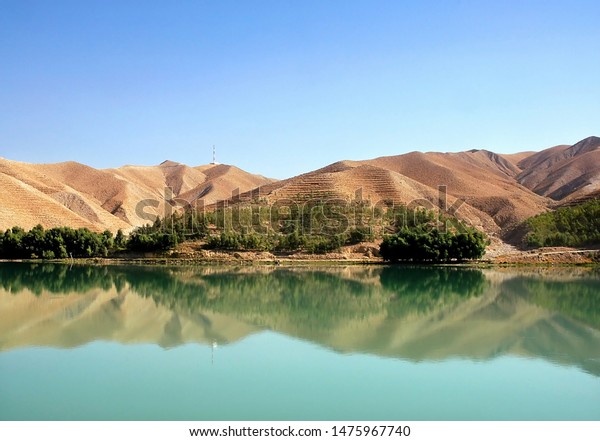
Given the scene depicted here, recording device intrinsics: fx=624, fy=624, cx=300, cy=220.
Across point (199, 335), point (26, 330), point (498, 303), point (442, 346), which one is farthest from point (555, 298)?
point (26, 330)

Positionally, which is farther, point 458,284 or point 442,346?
point 458,284

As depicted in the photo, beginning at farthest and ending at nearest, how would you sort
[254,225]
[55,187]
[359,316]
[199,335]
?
[55,187] < [254,225] < [359,316] < [199,335]

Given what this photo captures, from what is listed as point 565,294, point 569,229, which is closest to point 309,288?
point 565,294

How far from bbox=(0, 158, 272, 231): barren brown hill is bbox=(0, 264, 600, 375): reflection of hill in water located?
35.9 metres

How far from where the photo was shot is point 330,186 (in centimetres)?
7919

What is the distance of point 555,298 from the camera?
99.4 feet

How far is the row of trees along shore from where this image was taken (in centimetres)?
5106

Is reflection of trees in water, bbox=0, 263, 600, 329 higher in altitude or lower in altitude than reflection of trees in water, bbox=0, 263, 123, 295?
lower

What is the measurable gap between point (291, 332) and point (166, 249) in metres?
38.1

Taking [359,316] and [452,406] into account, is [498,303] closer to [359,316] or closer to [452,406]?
[359,316]

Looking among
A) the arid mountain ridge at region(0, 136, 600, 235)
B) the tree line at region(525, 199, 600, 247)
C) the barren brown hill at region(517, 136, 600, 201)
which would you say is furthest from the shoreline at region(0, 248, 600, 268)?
the barren brown hill at region(517, 136, 600, 201)

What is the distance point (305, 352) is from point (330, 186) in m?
61.4

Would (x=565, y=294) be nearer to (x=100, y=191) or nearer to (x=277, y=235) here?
(x=277, y=235)

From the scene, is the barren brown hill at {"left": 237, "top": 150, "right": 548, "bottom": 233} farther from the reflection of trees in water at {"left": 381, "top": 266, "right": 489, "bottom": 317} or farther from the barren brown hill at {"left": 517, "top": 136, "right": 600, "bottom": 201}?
the reflection of trees in water at {"left": 381, "top": 266, "right": 489, "bottom": 317}
